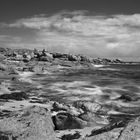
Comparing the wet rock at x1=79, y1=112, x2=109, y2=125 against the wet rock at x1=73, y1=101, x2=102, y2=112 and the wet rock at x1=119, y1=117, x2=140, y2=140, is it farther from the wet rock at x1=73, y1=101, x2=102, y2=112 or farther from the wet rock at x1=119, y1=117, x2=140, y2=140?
the wet rock at x1=119, y1=117, x2=140, y2=140

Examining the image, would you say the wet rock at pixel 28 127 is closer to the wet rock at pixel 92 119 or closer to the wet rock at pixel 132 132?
the wet rock at pixel 132 132

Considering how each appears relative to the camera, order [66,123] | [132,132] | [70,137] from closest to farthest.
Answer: [132,132] → [70,137] → [66,123]

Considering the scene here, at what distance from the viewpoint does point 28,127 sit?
1039 centimetres

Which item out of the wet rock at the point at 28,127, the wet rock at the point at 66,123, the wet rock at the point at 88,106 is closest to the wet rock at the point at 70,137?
the wet rock at the point at 28,127

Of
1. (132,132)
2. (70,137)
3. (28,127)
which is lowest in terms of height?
Answer: (70,137)

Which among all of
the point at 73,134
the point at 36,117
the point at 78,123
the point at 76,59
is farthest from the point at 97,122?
the point at 76,59

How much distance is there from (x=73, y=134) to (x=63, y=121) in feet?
5.15

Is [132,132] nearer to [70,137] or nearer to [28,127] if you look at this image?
[70,137]

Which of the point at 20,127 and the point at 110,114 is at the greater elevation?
the point at 20,127

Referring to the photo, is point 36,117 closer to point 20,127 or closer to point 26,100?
point 20,127

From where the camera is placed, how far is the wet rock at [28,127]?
32.4 feet

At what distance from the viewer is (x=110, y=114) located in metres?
18.5

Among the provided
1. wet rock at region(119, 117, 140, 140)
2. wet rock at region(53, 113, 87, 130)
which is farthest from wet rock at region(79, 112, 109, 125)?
wet rock at region(119, 117, 140, 140)

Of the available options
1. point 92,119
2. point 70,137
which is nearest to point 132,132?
point 70,137
